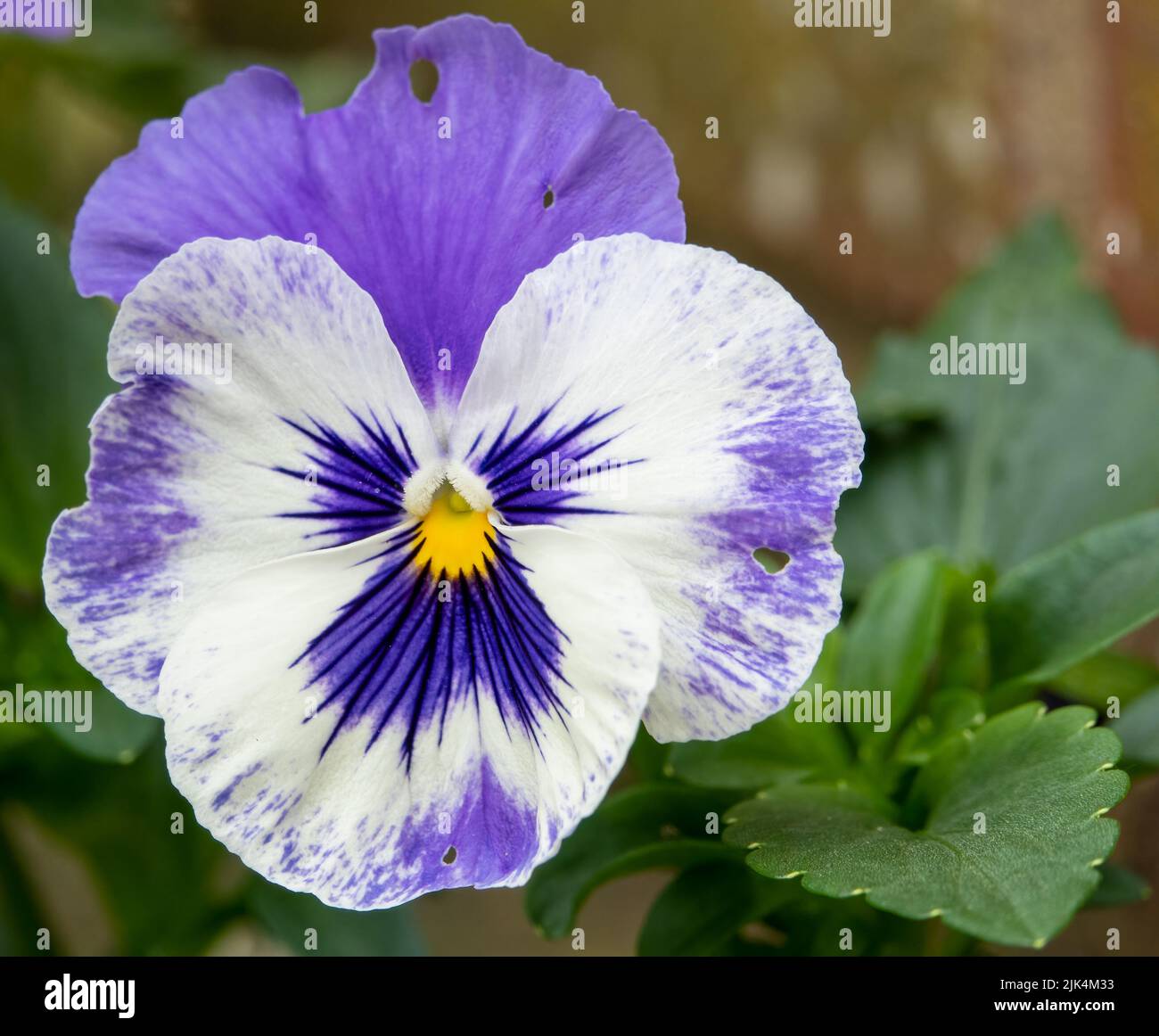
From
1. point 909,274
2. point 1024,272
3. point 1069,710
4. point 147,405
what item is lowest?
point 1069,710

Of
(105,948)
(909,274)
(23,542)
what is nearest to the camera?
(23,542)

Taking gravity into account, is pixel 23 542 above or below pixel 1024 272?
below

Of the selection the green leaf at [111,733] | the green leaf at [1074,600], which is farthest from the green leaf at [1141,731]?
the green leaf at [111,733]

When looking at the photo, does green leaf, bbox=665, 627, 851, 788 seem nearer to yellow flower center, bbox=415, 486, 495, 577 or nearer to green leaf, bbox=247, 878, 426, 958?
yellow flower center, bbox=415, 486, 495, 577

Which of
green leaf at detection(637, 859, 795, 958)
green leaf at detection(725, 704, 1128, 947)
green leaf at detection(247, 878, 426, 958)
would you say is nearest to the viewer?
green leaf at detection(725, 704, 1128, 947)

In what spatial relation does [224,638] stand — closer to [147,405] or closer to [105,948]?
[147,405]

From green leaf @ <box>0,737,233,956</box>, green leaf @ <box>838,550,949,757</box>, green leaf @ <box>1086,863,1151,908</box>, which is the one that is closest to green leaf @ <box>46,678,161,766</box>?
green leaf @ <box>0,737,233,956</box>

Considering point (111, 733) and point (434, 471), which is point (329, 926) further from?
point (434, 471)

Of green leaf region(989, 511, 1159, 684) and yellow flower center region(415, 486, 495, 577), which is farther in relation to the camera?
green leaf region(989, 511, 1159, 684)

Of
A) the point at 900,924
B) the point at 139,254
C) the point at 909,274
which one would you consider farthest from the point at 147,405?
the point at 909,274
